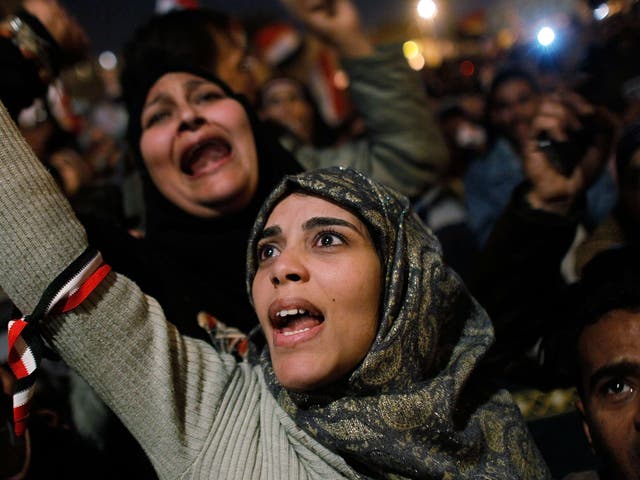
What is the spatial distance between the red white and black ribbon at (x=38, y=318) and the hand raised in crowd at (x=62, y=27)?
1230 mm

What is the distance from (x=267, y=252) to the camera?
5.33 feet

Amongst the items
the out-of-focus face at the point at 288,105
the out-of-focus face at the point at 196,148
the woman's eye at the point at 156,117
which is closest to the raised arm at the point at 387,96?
the out-of-focus face at the point at 196,148

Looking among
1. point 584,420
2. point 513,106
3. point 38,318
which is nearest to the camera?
point 38,318

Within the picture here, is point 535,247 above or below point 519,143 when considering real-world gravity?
below

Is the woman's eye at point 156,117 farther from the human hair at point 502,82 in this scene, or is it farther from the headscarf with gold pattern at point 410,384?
the human hair at point 502,82

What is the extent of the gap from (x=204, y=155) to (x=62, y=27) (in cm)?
Answer: 80

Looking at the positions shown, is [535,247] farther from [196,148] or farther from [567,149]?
[196,148]

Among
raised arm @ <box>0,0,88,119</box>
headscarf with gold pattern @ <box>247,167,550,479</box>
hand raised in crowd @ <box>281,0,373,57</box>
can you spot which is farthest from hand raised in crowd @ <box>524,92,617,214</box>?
raised arm @ <box>0,0,88,119</box>

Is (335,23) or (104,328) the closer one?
(104,328)

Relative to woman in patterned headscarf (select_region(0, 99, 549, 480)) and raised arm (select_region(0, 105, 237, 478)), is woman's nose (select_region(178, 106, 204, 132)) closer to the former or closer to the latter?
woman in patterned headscarf (select_region(0, 99, 549, 480))

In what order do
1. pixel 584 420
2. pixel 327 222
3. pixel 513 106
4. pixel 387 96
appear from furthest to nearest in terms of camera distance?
pixel 513 106, pixel 387 96, pixel 584 420, pixel 327 222

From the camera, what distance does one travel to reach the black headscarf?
65.7 inches

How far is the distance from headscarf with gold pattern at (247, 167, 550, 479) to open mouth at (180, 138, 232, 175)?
51cm

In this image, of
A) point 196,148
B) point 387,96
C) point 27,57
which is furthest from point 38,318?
point 387,96
